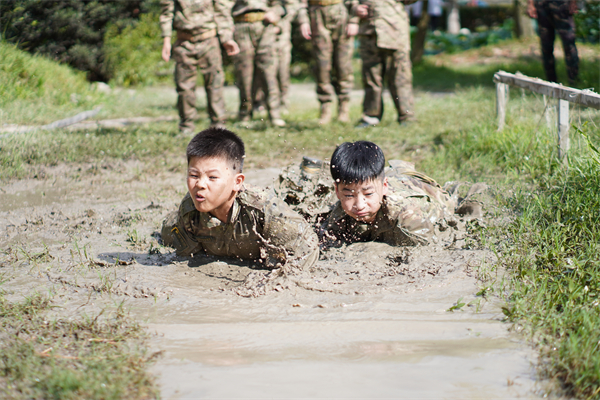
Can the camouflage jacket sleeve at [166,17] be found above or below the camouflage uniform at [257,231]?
above

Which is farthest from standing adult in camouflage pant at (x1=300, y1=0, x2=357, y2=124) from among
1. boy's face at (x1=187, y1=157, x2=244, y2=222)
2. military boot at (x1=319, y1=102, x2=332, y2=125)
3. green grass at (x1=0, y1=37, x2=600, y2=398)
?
boy's face at (x1=187, y1=157, x2=244, y2=222)

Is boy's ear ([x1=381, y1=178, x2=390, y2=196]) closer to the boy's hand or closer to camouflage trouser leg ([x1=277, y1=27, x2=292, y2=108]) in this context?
the boy's hand

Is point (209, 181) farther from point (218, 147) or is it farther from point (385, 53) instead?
point (385, 53)

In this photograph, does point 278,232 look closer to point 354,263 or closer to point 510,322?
point 354,263

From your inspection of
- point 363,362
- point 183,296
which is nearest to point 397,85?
point 183,296

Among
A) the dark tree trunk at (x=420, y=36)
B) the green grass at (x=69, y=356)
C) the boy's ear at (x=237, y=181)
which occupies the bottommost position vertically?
the dark tree trunk at (x=420, y=36)

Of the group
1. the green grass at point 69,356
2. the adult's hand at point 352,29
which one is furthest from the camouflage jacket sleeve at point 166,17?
the green grass at point 69,356

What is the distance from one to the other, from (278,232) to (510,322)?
1.41m

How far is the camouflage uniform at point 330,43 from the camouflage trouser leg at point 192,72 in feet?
4.64

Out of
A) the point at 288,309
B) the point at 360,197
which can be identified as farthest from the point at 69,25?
the point at 288,309

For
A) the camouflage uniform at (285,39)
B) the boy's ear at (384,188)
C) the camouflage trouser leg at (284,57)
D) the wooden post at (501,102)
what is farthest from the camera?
the camouflage trouser leg at (284,57)

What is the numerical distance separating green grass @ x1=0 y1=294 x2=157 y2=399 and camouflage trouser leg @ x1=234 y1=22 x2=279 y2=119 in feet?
19.0

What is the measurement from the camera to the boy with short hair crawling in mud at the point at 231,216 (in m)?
3.37

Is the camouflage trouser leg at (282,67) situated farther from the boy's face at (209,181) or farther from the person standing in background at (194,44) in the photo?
the boy's face at (209,181)
